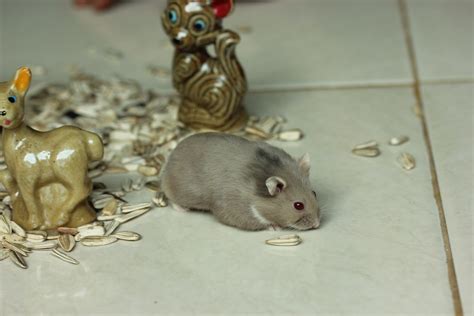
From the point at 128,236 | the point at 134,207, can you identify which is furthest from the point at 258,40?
the point at 128,236

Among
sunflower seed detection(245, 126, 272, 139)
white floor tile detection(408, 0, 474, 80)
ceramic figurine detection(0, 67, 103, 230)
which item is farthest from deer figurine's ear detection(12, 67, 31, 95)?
white floor tile detection(408, 0, 474, 80)

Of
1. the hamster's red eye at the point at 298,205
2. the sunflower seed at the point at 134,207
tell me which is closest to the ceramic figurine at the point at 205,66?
the sunflower seed at the point at 134,207

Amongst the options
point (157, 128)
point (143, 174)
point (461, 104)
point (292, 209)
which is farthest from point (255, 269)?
point (461, 104)

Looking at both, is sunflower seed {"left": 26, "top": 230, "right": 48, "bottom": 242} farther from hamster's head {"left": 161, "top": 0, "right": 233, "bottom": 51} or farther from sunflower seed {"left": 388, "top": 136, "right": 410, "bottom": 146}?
sunflower seed {"left": 388, "top": 136, "right": 410, "bottom": 146}

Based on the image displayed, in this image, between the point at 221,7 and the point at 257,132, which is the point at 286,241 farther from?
the point at 221,7

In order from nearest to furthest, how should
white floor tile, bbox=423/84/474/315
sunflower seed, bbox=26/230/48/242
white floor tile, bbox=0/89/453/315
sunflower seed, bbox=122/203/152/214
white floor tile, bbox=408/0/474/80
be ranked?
1. white floor tile, bbox=0/89/453/315
2. white floor tile, bbox=423/84/474/315
3. sunflower seed, bbox=26/230/48/242
4. sunflower seed, bbox=122/203/152/214
5. white floor tile, bbox=408/0/474/80

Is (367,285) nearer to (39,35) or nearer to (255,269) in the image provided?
(255,269)
